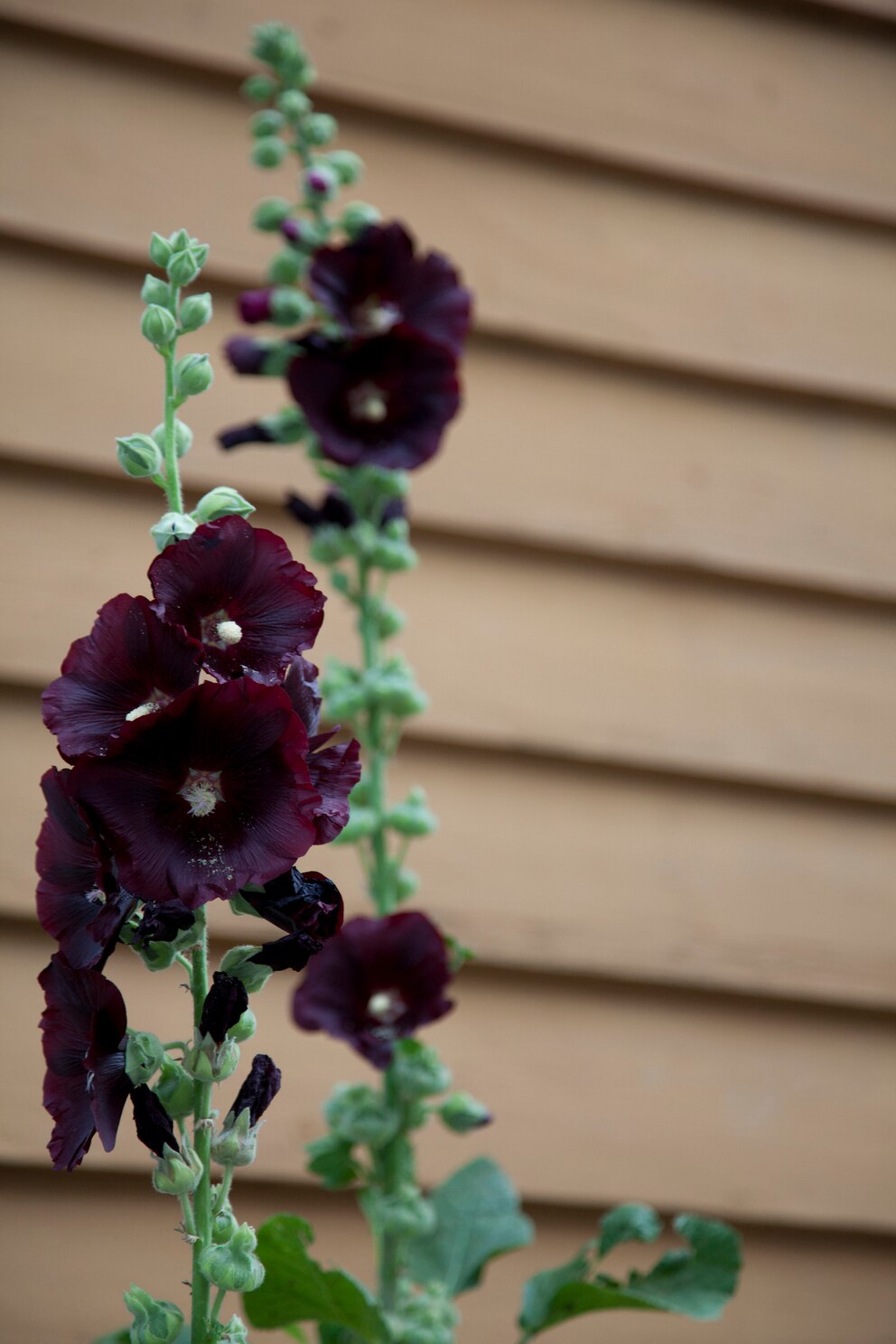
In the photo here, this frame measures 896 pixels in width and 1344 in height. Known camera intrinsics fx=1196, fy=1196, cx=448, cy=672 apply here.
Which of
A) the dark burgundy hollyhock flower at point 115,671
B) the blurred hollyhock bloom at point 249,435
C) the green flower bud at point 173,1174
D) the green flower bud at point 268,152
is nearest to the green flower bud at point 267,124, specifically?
the green flower bud at point 268,152

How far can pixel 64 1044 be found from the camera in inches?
24.4

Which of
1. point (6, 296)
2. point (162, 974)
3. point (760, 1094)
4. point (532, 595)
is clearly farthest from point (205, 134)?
point (760, 1094)

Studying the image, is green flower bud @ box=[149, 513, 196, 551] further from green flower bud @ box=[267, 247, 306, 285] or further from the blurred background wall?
the blurred background wall

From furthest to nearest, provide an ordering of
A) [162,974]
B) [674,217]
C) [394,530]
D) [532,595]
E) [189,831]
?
[674,217] → [532,595] → [162,974] → [394,530] → [189,831]

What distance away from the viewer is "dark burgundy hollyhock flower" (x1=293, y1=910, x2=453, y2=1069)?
3.36 ft

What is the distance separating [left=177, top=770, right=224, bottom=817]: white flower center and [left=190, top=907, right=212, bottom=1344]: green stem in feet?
0.18

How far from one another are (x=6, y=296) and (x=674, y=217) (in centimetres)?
92

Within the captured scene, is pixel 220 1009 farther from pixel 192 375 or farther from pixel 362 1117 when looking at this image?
pixel 362 1117

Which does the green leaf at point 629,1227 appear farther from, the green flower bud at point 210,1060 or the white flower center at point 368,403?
the white flower center at point 368,403

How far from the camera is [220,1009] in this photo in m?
0.58

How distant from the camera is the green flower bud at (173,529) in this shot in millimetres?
624

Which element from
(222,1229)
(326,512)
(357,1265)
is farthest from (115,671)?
(357,1265)

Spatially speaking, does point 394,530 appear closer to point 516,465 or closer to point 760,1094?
point 516,465

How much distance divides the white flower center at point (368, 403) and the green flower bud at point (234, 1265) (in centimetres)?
70
